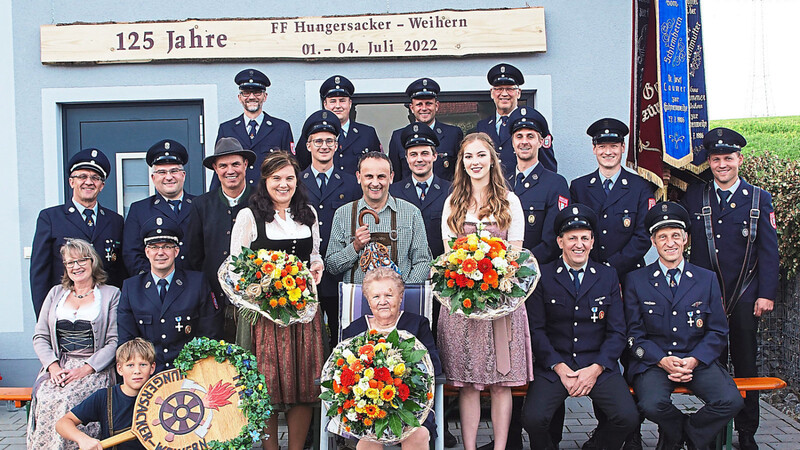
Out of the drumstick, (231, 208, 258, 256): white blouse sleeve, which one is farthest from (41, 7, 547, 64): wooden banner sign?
the drumstick

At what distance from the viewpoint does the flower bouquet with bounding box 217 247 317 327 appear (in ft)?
14.1

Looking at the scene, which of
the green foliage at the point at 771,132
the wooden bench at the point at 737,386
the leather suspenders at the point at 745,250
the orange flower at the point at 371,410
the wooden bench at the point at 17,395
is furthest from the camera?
the green foliage at the point at 771,132

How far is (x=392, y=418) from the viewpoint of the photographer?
3.76 m

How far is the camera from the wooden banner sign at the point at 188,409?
4160 mm

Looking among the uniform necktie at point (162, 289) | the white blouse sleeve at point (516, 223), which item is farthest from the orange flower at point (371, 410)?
the uniform necktie at point (162, 289)

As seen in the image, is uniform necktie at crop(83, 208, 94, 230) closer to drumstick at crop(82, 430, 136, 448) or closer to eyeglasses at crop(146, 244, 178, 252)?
eyeglasses at crop(146, 244, 178, 252)

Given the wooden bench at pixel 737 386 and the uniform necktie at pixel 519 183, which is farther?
the uniform necktie at pixel 519 183

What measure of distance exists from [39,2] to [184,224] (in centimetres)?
323

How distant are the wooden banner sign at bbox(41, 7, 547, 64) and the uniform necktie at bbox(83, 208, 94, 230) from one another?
2.08 m

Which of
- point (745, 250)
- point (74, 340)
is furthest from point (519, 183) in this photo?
point (74, 340)

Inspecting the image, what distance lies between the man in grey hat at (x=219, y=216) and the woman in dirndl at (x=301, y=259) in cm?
36

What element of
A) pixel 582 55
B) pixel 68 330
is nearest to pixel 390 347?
pixel 68 330

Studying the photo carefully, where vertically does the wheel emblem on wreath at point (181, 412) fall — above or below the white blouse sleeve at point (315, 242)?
below

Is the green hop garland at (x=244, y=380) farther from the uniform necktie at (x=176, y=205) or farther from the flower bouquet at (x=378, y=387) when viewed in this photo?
the uniform necktie at (x=176, y=205)
